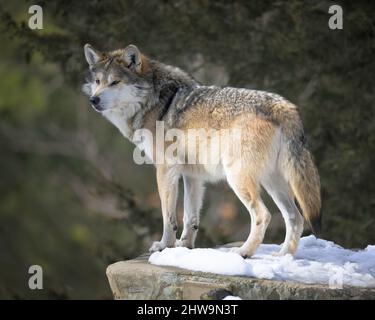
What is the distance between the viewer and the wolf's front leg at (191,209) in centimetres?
932

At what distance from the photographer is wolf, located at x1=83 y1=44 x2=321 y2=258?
328 inches

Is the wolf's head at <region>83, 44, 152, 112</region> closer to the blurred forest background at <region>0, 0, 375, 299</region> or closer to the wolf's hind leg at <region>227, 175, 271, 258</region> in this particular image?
the wolf's hind leg at <region>227, 175, 271, 258</region>

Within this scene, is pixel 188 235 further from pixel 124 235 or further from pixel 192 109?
pixel 124 235

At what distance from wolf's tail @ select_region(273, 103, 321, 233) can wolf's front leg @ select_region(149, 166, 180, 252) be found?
1.38 metres

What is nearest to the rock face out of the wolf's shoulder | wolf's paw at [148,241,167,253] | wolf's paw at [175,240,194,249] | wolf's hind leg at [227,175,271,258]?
wolf's hind leg at [227,175,271,258]

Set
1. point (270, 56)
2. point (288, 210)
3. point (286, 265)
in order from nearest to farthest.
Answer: point (286, 265)
point (288, 210)
point (270, 56)

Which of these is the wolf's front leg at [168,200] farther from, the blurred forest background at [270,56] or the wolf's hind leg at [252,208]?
the blurred forest background at [270,56]

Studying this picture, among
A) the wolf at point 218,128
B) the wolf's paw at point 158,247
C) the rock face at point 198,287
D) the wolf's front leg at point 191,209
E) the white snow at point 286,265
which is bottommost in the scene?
the rock face at point 198,287

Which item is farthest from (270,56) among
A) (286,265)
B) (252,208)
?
(286,265)

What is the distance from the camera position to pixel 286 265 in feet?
26.3

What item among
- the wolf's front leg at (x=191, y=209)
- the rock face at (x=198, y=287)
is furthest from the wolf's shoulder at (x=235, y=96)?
the rock face at (x=198, y=287)

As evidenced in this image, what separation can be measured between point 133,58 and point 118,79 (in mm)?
328

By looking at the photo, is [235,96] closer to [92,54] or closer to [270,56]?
[92,54]

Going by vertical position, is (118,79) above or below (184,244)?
above
